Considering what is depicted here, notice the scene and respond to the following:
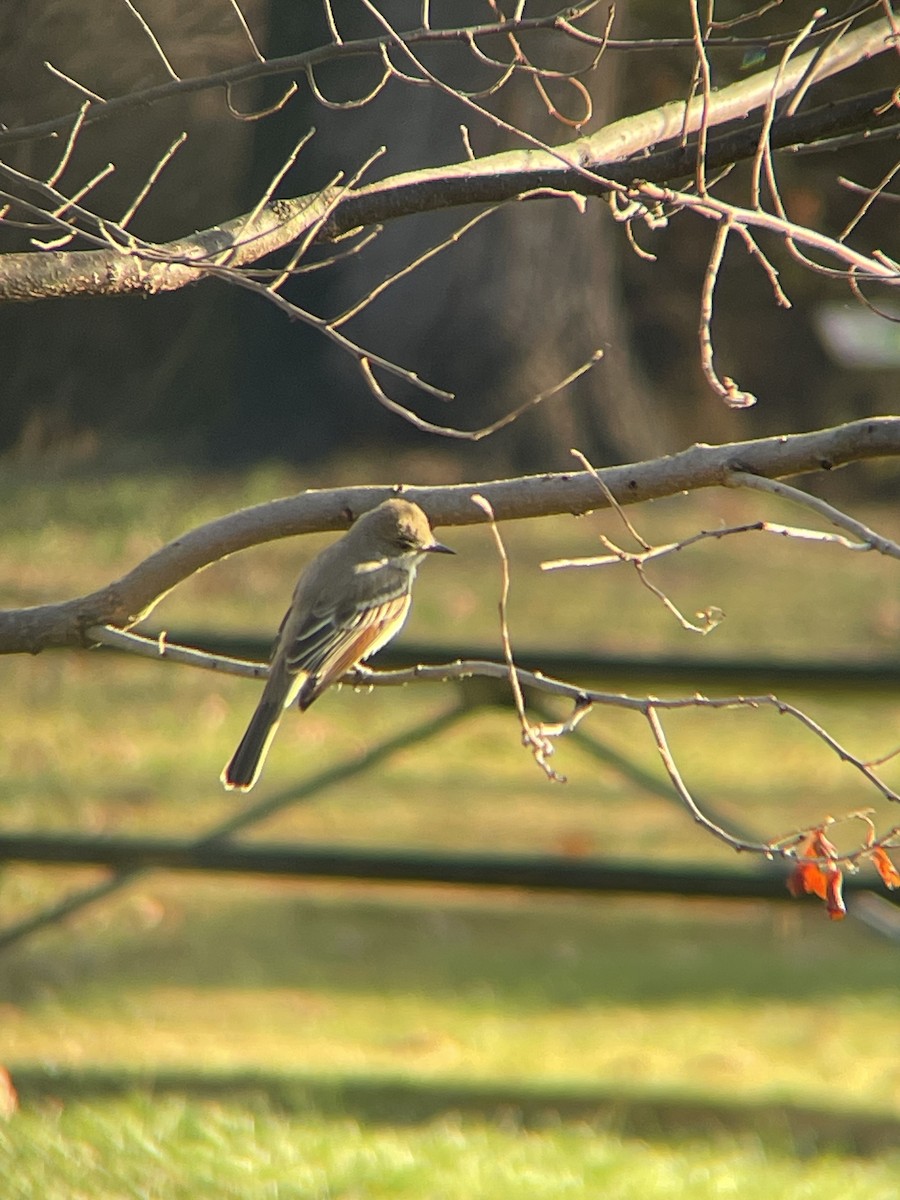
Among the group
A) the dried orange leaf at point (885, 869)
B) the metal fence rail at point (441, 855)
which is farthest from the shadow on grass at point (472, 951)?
the dried orange leaf at point (885, 869)

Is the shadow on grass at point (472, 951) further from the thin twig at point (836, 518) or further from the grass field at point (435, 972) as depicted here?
the thin twig at point (836, 518)

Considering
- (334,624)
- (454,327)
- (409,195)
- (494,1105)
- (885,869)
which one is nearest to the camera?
(885,869)

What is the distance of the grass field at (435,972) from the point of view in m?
4.72

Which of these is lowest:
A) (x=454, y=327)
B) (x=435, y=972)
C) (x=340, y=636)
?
(x=435, y=972)

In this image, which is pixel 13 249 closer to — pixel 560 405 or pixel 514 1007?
pixel 514 1007

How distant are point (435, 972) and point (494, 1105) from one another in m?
1.12

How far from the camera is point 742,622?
34.8 feet

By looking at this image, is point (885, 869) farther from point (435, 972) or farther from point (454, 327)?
point (454, 327)

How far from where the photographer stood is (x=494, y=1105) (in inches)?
205

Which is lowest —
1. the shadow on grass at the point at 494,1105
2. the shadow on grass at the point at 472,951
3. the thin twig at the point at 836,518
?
the shadow on grass at the point at 494,1105

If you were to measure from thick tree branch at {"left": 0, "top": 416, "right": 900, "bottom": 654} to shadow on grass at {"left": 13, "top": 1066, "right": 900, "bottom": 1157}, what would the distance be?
2.32m

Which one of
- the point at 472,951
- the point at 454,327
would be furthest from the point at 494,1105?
the point at 454,327

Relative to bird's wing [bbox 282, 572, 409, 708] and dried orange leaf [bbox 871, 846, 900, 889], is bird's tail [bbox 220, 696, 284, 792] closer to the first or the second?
bird's wing [bbox 282, 572, 409, 708]

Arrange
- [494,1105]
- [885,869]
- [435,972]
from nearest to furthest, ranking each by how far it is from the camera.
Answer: [885,869], [494,1105], [435,972]
